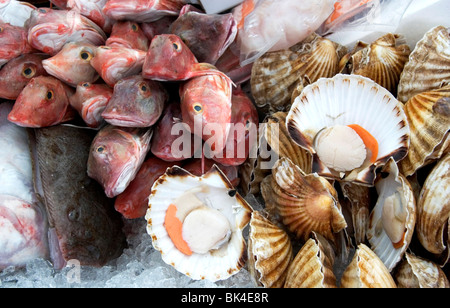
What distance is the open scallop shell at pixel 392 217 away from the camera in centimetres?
90

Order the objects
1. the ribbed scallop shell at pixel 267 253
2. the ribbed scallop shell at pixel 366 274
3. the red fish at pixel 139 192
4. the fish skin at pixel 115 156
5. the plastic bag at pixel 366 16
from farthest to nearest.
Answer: the plastic bag at pixel 366 16 < the red fish at pixel 139 192 < the fish skin at pixel 115 156 < the ribbed scallop shell at pixel 267 253 < the ribbed scallop shell at pixel 366 274

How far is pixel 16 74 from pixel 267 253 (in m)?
0.98

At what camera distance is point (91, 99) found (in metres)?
1.10

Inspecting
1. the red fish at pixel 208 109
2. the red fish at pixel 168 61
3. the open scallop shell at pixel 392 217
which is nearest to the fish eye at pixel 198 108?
the red fish at pixel 208 109

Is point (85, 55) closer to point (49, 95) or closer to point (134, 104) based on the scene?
point (49, 95)

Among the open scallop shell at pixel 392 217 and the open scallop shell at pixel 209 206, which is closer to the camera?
the open scallop shell at pixel 392 217

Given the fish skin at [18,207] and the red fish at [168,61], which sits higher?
the red fish at [168,61]

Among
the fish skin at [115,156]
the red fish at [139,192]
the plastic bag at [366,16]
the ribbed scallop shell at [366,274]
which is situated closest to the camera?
the ribbed scallop shell at [366,274]

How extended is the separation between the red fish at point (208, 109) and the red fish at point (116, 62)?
0.17 metres

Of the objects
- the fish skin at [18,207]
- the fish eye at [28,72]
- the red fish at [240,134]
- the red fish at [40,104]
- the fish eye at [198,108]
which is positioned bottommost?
the fish skin at [18,207]

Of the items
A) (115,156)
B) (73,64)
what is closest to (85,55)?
(73,64)

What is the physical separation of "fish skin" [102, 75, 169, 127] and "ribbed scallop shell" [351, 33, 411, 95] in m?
0.67

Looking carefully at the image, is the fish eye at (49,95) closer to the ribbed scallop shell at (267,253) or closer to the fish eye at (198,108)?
the fish eye at (198,108)

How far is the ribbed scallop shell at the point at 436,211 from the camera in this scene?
896 millimetres
